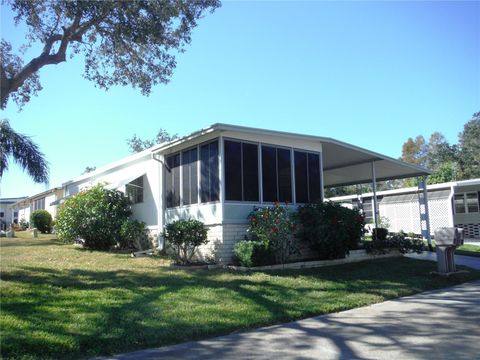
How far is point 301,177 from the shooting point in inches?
523

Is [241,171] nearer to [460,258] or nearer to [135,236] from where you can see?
[135,236]

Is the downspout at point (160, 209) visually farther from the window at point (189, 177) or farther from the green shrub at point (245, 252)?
the green shrub at point (245, 252)

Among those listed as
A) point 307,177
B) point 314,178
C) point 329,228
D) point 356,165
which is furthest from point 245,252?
point 356,165

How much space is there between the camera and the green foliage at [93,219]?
1514 centimetres

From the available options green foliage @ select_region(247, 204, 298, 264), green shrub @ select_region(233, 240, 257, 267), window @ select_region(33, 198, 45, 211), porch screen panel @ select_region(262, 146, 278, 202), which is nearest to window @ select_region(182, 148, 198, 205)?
porch screen panel @ select_region(262, 146, 278, 202)

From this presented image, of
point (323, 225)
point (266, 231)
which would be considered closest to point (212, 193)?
point (266, 231)

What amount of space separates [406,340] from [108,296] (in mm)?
4804

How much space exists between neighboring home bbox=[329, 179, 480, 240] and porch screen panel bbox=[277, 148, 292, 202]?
358 inches

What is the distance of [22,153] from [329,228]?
9.86m

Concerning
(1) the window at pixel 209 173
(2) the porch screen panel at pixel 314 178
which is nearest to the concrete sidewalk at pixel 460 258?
(2) the porch screen panel at pixel 314 178

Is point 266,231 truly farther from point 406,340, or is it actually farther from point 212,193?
point 406,340

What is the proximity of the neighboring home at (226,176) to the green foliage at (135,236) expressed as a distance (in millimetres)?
390

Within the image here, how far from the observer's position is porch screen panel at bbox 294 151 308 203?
517 inches

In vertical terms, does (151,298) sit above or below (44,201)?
below
